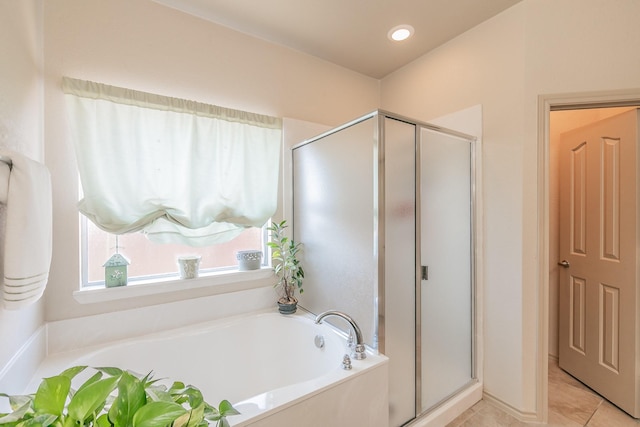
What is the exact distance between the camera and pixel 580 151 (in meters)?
2.16

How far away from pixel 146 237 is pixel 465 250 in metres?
2.12

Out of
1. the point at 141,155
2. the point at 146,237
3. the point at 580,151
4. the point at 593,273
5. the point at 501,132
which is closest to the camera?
the point at 141,155

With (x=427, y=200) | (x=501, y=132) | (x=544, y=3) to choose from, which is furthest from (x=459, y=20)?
(x=427, y=200)

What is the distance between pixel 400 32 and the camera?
1982 mm

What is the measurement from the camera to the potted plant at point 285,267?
6.53 ft

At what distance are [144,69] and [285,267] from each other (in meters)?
1.55

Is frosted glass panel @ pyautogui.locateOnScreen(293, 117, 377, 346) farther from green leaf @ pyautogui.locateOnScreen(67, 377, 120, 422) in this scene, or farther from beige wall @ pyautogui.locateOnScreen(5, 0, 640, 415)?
green leaf @ pyautogui.locateOnScreen(67, 377, 120, 422)

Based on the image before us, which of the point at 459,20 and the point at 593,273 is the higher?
the point at 459,20

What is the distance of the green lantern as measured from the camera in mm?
1564

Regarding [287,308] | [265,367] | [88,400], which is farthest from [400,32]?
[265,367]

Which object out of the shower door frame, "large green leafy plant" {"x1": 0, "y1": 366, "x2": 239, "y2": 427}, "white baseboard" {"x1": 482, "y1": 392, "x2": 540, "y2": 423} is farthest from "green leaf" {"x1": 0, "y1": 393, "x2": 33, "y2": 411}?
"white baseboard" {"x1": 482, "y1": 392, "x2": 540, "y2": 423}

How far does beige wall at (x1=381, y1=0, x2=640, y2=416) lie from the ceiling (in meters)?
0.20

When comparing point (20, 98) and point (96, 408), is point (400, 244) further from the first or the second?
point (20, 98)

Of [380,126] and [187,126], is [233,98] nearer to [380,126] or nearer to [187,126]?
[187,126]
